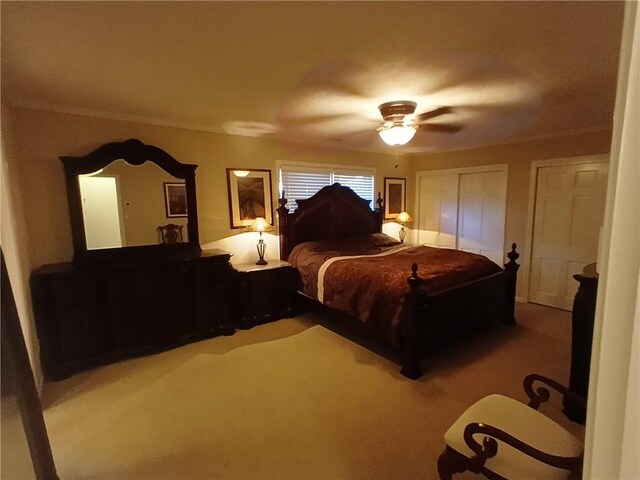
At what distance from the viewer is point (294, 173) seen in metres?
4.55

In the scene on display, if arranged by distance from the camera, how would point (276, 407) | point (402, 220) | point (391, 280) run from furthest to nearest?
point (402, 220) < point (391, 280) < point (276, 407)

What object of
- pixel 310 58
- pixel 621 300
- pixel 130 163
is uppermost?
pixel 310 58

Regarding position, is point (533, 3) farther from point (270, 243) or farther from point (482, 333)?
point (270, 243)

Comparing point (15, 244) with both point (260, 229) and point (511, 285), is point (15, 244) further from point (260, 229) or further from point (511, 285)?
point (511, 285)

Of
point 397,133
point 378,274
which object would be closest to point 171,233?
point 378,274

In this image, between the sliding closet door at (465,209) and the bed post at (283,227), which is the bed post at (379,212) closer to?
the sliding closet door at (465,209)

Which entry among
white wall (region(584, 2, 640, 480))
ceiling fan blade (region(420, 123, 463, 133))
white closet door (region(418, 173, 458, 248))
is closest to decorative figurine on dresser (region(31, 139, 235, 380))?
ceiling fan blade (region(420, 123, 463, 133))

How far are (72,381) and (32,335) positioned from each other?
0.50 metres

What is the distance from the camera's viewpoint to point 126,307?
3.02 meters

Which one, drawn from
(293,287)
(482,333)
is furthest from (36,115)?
(482,333)

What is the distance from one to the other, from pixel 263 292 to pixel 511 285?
2908 millimetres

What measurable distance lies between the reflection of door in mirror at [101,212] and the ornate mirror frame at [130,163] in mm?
48

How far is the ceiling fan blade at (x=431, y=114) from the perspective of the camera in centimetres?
296

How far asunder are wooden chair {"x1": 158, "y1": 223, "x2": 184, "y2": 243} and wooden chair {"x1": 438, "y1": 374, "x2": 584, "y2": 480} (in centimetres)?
317
